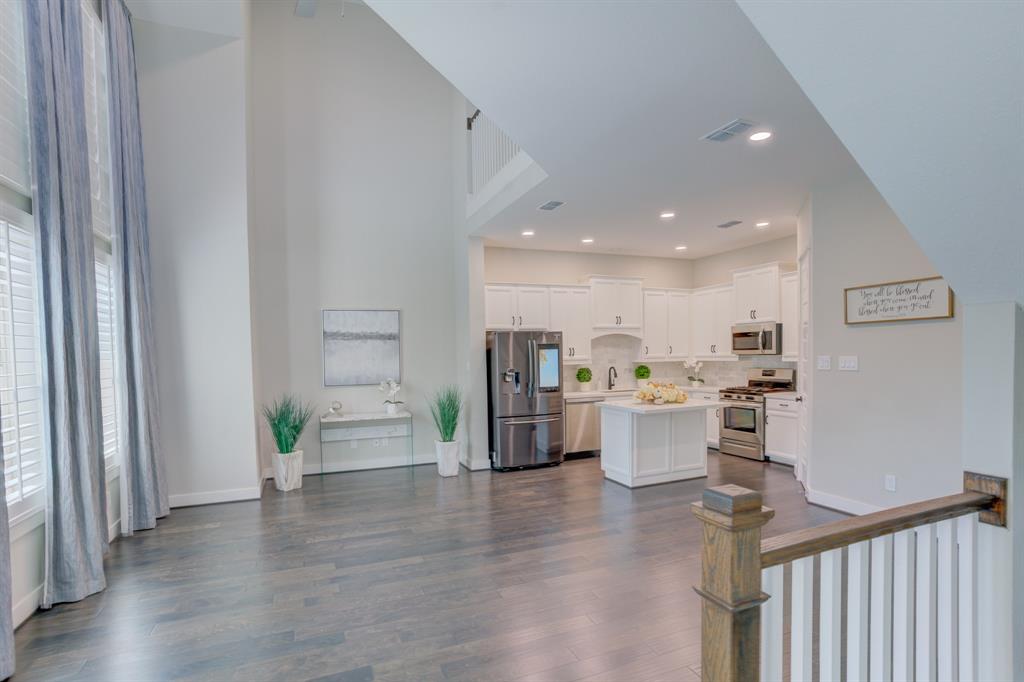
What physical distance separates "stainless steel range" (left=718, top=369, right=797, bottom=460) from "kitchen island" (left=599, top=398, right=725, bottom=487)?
1159 millimetres

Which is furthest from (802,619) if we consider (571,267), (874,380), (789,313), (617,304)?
(571,267)

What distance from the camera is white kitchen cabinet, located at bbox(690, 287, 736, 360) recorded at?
7.20 m

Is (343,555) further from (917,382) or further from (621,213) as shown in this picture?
(917,382)

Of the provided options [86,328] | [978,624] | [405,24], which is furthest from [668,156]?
[86,328]

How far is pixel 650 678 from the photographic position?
2.18 m

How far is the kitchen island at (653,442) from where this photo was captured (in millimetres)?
5176

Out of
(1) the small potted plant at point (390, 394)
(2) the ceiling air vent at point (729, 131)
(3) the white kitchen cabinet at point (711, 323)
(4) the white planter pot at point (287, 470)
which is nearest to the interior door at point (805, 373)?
(3) the white kitchen cabinet at point (711, 323)

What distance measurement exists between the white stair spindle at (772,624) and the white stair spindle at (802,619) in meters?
0.07

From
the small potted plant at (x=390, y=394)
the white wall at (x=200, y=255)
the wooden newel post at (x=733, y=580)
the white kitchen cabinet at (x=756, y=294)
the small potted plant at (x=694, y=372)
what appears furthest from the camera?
the small potted plant at (x=694, y=372)

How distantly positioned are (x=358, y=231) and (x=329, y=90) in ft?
5.54

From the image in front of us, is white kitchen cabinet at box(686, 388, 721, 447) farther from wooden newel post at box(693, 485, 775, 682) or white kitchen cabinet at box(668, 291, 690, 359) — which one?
wooden newel post at box(693, 485, 775, 682)

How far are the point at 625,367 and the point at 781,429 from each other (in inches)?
90.5

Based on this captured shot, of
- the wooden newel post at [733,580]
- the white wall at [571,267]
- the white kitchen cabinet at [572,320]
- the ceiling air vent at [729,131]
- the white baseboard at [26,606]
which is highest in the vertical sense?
the ceiling air vent at [729,131]

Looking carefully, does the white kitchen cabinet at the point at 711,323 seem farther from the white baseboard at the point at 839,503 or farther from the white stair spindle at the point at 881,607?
the white stair spindle at the point at 881,607
